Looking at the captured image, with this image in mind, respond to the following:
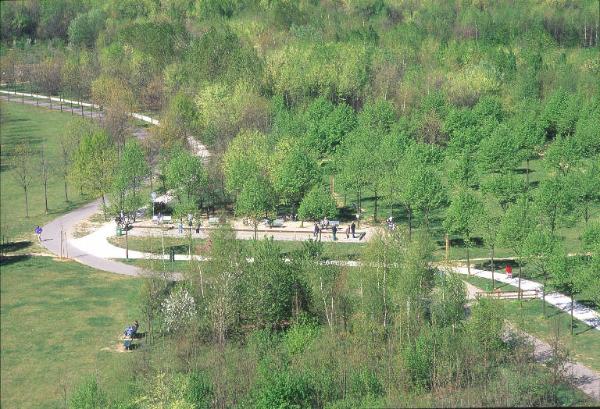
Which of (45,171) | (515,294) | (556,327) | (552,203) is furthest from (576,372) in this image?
(45,171)

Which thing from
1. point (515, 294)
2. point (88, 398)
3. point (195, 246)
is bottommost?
point (515, 294)

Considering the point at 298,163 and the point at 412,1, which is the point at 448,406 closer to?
the point at 298,163

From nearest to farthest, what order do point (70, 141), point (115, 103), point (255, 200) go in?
1. point (255, 200)
2. point (70, 141)
3. point (115, 103)

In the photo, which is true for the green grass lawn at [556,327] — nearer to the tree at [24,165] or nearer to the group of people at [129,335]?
the group of people at [129,335]

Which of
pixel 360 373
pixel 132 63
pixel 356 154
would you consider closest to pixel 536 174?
pixel 356 154

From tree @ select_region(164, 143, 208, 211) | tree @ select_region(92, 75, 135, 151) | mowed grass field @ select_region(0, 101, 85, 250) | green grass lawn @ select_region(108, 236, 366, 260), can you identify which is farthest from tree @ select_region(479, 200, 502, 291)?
tree @ select_region(92, 75, 135, 151)

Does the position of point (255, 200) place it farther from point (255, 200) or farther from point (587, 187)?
point (587, 187)
